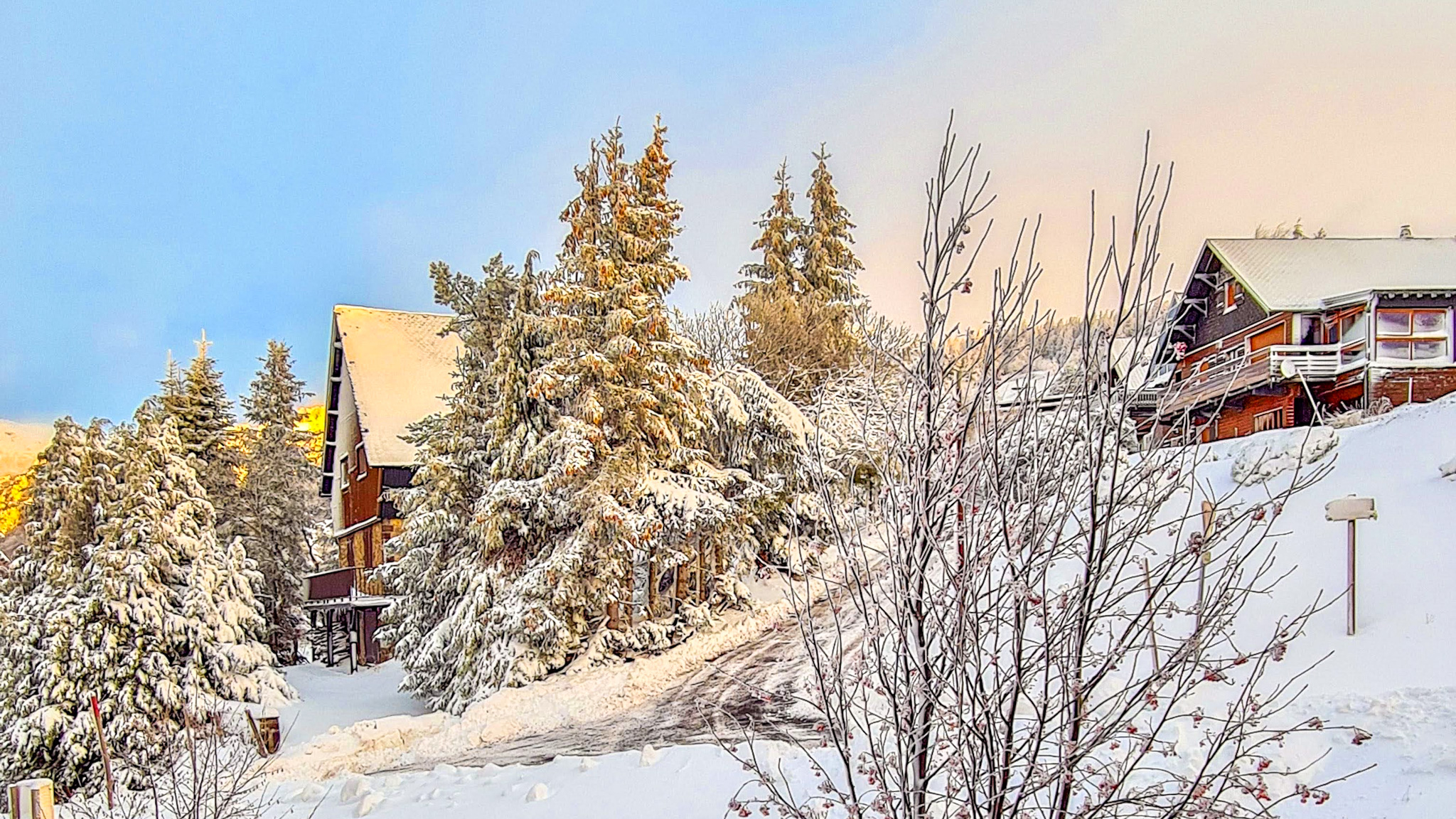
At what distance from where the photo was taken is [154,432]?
1303 centimetres

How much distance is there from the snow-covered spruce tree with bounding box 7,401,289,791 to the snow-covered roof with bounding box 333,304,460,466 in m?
7.50

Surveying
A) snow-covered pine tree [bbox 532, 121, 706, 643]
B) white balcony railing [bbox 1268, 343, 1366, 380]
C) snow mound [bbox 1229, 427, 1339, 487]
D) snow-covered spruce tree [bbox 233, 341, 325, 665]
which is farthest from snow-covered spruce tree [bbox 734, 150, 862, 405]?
snow-covered spruce tree [bbox 233, 341, 325, 665]

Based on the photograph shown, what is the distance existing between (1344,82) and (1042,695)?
13601mm

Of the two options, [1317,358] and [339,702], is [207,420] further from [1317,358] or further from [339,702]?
[1317,358]

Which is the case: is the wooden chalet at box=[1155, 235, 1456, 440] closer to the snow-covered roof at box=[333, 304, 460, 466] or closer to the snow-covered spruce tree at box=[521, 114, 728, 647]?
the snow-covered spruce tree at box=[521, 114, 728, 647]

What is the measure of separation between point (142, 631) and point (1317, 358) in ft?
77.2

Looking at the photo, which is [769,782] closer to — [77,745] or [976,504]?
[976,504]

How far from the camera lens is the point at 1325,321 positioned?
21328 millimetres

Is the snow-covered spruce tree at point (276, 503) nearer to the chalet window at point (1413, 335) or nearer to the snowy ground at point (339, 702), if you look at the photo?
the snowy ground at point (339, 702)

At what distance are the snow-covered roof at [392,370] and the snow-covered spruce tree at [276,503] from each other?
4147mm

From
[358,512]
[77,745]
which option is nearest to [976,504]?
[77,745]

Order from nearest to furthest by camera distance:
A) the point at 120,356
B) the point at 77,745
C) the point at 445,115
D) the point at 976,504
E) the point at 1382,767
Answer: the point at 976,504 < the point at 1382,767 < the point at 77,745 < the point at 445,115 < the point at 120,356

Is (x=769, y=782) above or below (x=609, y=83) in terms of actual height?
below

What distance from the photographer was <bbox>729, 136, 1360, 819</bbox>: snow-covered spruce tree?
2645 mm
